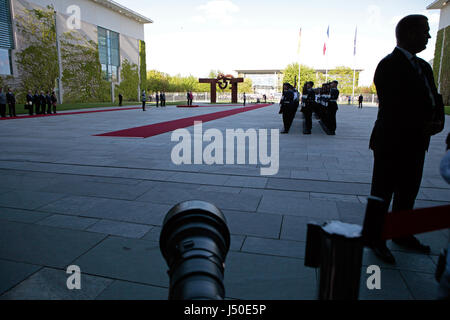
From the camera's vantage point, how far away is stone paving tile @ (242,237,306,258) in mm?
2793

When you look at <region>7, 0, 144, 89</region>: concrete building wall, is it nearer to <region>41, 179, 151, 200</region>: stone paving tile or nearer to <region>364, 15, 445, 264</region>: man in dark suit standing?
<region>41, 179, 151, 200</region>: stone paving tile

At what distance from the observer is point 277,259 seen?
2.69 m

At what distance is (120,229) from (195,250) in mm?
2307

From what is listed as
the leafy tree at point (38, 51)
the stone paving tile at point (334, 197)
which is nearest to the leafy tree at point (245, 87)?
the leafy tree at point (38, 51)

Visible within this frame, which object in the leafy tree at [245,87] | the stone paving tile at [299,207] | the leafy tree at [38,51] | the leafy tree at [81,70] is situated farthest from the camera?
the leafy tree at [245,87]

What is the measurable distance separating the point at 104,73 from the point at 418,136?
4635 cm

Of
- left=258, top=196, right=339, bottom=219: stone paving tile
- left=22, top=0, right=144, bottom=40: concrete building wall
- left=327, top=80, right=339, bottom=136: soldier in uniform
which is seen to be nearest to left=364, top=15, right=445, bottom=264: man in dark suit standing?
left=258, top=196, right=339, bottom=219: stone paving tile

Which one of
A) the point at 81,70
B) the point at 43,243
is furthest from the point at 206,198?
the point at 81,70

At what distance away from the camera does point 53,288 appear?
2.26m

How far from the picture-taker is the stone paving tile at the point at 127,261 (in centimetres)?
241

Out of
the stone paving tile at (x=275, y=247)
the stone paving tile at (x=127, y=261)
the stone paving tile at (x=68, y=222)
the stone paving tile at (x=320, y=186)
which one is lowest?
the stone paving tile at (x=127, y=261)

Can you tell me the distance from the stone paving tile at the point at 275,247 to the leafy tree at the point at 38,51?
33.4 m

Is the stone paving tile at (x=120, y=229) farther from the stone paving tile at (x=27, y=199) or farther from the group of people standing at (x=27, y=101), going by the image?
the group of people standing at (x=27, y=101)

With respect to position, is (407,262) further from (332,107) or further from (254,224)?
(332,107)
